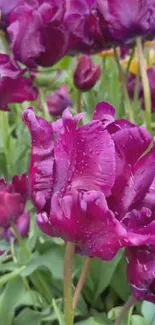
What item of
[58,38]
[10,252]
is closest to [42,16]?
[58,38]

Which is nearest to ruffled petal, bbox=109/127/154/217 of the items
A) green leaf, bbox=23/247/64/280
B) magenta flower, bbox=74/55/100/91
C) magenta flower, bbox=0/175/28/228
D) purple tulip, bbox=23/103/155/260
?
purple tulip, bbox=23/103/155/260

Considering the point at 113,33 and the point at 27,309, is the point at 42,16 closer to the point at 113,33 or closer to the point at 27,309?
the point at 113,33

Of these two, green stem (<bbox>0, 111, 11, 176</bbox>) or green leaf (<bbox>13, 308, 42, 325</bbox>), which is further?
green stem (<bbox>0, 111, 11, 176</bbox>)

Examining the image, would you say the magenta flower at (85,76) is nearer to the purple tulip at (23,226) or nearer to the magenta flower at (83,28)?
the magenta flower at (83,28)

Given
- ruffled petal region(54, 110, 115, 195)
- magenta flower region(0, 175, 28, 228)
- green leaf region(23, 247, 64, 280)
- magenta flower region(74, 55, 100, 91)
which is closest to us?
ruffled petal region(54, 110, 115, 195)

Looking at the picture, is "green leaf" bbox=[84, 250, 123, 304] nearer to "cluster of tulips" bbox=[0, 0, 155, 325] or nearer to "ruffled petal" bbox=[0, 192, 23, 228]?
"ruffled petal" bbox=[0, 192, 23, 228]

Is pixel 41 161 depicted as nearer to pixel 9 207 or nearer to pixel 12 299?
pixel 9 207

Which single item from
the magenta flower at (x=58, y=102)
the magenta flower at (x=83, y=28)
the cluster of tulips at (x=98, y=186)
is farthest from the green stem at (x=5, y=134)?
the cluster of tulips at (x=98, y=186)

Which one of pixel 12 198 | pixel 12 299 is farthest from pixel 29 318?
pixel 12 198
